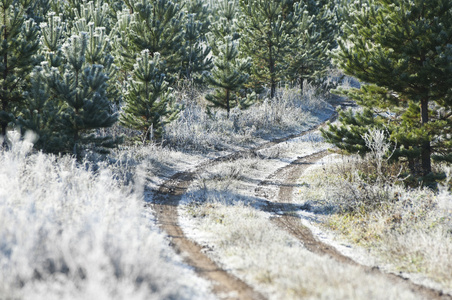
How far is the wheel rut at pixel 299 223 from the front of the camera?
643 centimetres

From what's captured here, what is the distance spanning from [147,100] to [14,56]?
191 inches

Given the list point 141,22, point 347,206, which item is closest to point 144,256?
point 347,206

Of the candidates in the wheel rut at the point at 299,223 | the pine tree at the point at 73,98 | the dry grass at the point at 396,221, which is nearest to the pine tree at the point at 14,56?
the pine tree at the point at 73,98

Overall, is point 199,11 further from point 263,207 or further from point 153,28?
point 263,207

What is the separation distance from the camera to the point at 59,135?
1129 cm

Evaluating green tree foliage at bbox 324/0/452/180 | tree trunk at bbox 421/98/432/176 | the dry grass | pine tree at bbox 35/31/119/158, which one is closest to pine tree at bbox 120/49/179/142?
pine tree at bbox 35/31/119/158

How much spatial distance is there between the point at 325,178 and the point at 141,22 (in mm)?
11980

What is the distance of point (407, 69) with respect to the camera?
11.0 meters

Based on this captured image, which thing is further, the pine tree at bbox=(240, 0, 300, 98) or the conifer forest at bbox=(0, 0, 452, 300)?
the pine tree at bbox=(240, 0, 300, 98)

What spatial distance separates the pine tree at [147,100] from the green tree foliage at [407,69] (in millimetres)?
6896

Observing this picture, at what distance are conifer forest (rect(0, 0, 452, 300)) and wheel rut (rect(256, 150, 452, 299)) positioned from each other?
5 cm

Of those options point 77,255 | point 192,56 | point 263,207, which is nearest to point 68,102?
point 263,207

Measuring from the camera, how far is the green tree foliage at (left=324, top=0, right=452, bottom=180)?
10378mm

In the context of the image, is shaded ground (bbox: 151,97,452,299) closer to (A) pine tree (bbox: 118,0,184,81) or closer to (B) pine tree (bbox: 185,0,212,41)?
(A) pine tree (bbox: 118,0,184,81)
